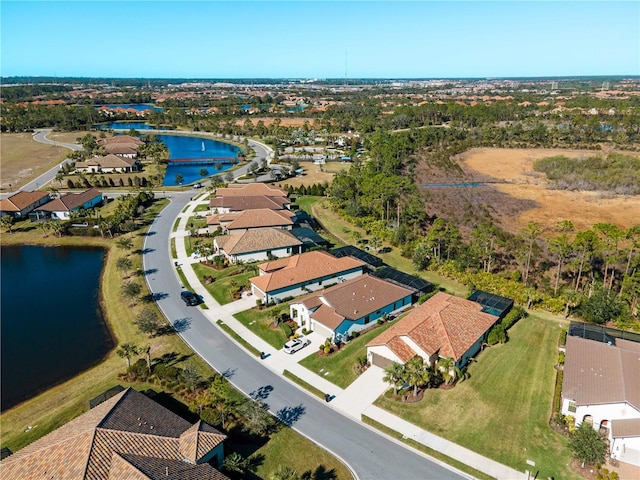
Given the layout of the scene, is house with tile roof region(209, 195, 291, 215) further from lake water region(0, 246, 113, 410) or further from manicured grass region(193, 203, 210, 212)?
lake water region(0, 246, 113, 410)

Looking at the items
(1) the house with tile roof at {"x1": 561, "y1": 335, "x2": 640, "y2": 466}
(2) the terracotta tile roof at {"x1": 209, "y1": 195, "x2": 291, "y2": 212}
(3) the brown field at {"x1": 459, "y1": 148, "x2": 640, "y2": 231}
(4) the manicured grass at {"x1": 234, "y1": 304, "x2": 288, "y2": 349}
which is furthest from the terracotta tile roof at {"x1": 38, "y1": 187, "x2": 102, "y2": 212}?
(1) the house with tile roof at {"x1": 561, "y1": 335, "x2": 640, "y2": 466}

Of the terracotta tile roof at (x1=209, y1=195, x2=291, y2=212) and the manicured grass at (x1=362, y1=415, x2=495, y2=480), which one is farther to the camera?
the terracotta tile roof at (x1=209, y1=195, x2=291, y2=212)

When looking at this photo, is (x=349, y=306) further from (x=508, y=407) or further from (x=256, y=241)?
(x=256, y=241)

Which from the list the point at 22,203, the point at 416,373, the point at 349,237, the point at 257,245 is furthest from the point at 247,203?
the point at 416,373

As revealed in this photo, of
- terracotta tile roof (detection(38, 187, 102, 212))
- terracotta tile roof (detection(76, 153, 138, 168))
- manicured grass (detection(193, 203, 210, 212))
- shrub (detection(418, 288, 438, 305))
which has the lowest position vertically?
shrub (detection(418, 288, 438, 305))

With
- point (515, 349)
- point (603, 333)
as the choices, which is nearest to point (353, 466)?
point (515, 349)

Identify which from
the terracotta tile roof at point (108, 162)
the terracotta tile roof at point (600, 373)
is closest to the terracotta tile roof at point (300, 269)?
the terracotta tile roof at point (600, 373)
